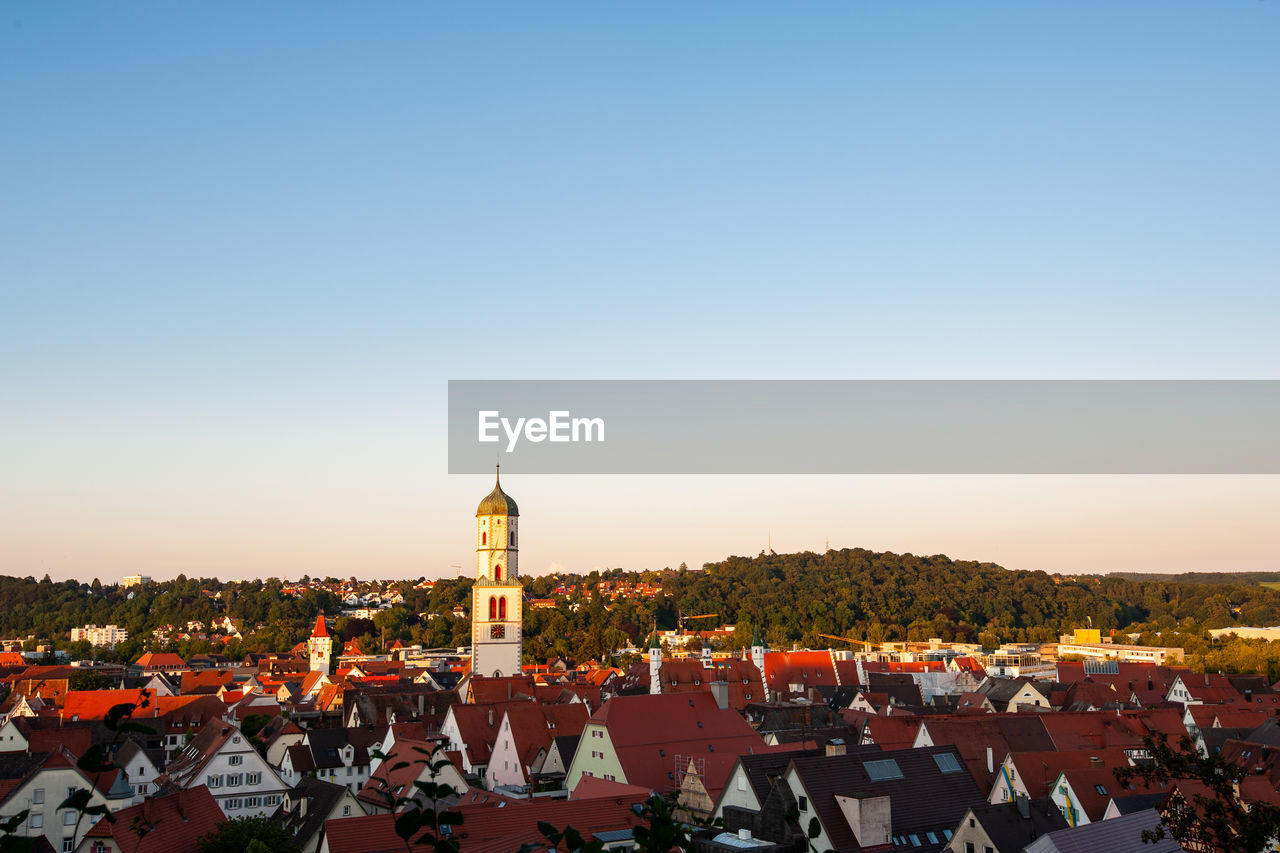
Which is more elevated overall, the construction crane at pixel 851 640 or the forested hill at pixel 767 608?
the forested hill at pixel 767 608

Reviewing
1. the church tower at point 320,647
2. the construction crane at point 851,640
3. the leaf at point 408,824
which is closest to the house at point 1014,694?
the leaf at point 408,824

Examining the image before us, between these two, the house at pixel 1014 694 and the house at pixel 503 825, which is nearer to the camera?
the house at pixel 503 825

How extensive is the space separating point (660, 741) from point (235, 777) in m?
14.1

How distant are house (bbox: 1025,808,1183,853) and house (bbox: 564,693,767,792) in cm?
1473

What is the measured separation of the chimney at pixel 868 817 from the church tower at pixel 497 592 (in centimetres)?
4978

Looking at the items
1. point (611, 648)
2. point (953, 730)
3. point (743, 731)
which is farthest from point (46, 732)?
point (611, 648)

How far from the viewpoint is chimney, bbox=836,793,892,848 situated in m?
22.6

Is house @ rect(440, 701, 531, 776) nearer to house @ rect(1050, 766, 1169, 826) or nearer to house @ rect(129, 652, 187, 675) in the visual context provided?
house @ rect(1050, 766, 1169, 826)

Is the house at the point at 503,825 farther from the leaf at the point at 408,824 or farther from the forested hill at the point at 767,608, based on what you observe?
the forested hill at the point at 767,608

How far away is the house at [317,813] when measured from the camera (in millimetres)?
26391

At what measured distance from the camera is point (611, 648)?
388 ft

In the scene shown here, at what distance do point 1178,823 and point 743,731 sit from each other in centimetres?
2654

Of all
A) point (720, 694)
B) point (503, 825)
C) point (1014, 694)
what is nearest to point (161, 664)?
point (1014, 694)

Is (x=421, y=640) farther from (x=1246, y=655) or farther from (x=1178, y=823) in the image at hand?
(x=1178, y=823)
